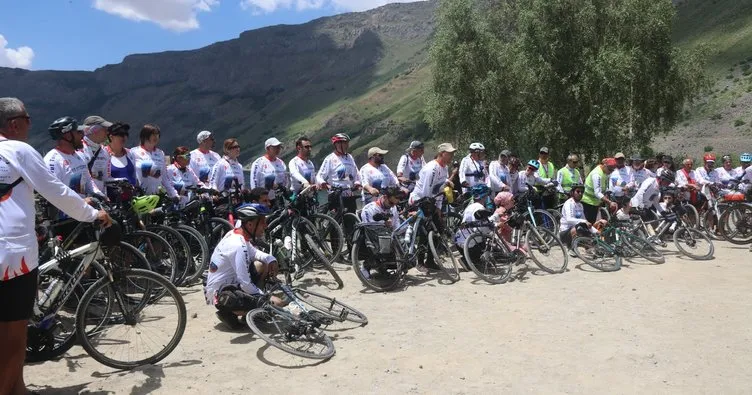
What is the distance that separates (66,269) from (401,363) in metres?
3.17

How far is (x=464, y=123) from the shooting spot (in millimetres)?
27578

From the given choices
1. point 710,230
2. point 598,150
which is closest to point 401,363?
point 710,230

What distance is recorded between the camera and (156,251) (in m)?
6.77

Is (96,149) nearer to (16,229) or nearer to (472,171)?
(16,229)

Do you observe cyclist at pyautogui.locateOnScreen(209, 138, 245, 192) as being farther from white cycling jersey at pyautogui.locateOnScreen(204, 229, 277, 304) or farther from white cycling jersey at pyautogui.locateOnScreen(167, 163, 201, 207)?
white cycling jersey at pyautogui.locateOnScreen(204, 229, 277, 304)

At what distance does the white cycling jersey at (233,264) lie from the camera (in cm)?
563

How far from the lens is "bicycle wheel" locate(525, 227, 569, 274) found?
8.75 metres

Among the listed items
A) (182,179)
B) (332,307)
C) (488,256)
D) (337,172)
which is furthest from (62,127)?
(488,256)

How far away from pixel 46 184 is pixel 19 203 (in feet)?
0.68

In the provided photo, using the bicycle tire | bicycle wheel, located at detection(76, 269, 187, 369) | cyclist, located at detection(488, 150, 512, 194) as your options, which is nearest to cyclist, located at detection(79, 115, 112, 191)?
bicycle wheel, located at detection(76, 269, 187, 369)

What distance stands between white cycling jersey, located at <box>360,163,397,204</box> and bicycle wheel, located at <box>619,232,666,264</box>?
14.3 feet

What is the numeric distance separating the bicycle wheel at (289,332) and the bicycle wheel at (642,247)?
6.56 meters

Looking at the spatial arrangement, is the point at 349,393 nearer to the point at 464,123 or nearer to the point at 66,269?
the point at 66,269

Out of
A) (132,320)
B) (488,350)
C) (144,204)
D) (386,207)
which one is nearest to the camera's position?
(132,320)
